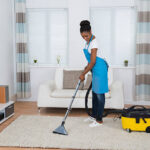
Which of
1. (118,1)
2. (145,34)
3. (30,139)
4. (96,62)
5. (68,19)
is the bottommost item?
(30,139)

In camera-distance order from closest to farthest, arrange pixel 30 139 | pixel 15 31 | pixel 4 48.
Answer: pixel 30 139 → pixel 4 48 → pixel 15 31

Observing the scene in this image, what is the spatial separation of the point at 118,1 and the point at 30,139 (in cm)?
315

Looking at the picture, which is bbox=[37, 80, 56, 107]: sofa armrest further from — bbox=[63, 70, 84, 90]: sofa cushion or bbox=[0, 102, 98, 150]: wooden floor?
bbox=[63, 70, 84, 90]: sofa cushion

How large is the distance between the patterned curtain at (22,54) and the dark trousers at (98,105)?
6.27ft

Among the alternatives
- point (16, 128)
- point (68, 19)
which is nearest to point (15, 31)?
point (68, 19)

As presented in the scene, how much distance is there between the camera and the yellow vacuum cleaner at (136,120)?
9.67ft

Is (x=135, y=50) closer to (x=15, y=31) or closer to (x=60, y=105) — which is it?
(x=60, y=105)

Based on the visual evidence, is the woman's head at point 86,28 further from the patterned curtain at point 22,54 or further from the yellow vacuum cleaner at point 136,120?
the patterned curtain at point 22,54

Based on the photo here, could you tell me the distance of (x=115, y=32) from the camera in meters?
4.81

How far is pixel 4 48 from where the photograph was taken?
14.9ft

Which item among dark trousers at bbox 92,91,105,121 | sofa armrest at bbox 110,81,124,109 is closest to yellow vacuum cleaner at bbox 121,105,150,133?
dark trousers at bbox 92,91,105,121

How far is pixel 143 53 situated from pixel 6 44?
259cm

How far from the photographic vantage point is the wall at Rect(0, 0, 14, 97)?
444 cm

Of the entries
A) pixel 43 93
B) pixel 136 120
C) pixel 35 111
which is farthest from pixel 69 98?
pixel 136 120
